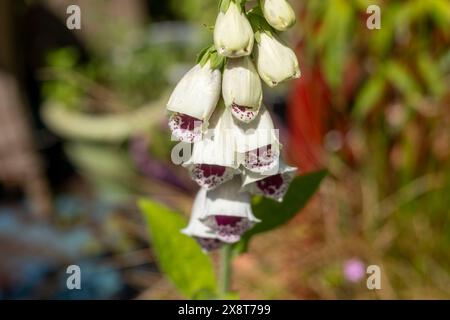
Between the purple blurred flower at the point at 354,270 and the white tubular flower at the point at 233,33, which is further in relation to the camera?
the purple blurred flower at the point at 354,270

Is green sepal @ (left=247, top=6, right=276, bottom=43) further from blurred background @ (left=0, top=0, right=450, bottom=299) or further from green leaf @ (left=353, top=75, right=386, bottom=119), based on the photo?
green leaf @ (left=353, top=75, right=386, bottom=119)

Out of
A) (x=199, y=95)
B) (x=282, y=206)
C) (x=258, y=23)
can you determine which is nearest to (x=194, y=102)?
(x=199, y=95)

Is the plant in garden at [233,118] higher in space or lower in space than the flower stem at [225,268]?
higher

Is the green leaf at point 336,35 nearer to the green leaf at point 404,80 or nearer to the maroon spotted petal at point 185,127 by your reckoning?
the green leaf at point 404,80

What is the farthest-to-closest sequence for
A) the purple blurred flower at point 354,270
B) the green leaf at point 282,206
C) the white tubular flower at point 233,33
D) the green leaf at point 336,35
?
the purple blurred flower at point 354,270
the green leaf at point 336,35
the green leaf at point 282,206
the white tubular flower at point 233,33

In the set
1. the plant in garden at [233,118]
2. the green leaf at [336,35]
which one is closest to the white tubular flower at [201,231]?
the plant in garden at [233,118]

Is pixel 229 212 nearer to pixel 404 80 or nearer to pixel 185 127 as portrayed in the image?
pixel 185 127

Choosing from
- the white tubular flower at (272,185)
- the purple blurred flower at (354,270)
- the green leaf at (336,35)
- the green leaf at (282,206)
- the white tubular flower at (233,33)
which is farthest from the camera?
the purple blurred flower at (354,270)
